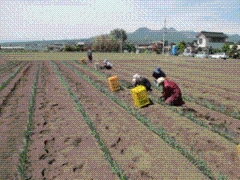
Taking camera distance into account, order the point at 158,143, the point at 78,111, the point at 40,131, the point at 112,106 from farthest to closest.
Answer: the point at 112,106 < the point at 78,111 < the point at 40,131 < the point at 158,143

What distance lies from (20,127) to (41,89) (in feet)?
15.4

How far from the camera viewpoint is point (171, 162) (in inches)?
175

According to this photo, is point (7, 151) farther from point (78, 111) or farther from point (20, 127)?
point (78, 111)

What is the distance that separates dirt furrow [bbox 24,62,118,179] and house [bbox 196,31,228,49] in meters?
48.0

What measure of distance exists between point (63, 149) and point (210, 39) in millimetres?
52574

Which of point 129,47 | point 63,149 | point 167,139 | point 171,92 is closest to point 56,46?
point 129,47

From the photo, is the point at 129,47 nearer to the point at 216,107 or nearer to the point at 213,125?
the point at 216,107

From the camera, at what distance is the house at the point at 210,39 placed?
50.5 m

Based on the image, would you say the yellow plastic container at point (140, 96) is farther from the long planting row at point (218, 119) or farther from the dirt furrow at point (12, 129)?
the dirt furrow at point (12, 129)

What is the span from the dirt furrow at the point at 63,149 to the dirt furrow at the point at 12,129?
10.3 inches

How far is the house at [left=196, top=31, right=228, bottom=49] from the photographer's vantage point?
5047 centimetres

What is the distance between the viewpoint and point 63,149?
499cm

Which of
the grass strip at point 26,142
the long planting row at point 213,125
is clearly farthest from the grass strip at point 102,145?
the long planting row at point 213,125

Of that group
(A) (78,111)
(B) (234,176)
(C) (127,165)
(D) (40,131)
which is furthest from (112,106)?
(B) (234,176)
